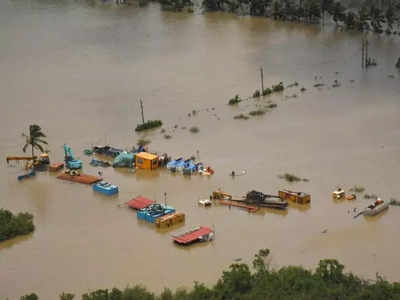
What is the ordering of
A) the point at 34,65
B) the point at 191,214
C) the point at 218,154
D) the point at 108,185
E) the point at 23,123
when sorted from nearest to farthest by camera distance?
the point at 191,214, the point at 108,185, the point at 218,154, the point at 23,123, the point at 34,65

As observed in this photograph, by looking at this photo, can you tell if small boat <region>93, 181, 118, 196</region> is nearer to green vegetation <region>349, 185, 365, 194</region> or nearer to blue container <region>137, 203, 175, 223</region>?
blue container <region>137, 203, 175, 223</region>

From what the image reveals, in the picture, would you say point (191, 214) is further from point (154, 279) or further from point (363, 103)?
point (363, 103)

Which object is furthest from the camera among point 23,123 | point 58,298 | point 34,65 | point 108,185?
point 34,65

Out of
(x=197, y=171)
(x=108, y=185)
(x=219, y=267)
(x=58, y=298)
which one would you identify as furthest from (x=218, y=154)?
(x=58, y=298)

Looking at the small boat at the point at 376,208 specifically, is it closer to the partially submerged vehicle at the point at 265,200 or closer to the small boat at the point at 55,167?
the partially submerged vehicle at the point at 265,200

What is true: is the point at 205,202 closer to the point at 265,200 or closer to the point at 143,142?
the point at 265,200

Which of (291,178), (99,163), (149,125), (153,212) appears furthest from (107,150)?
(291,178)

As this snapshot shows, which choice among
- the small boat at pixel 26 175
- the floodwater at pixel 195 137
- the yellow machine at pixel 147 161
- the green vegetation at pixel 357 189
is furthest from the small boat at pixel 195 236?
the small boat at pixel 26 175
